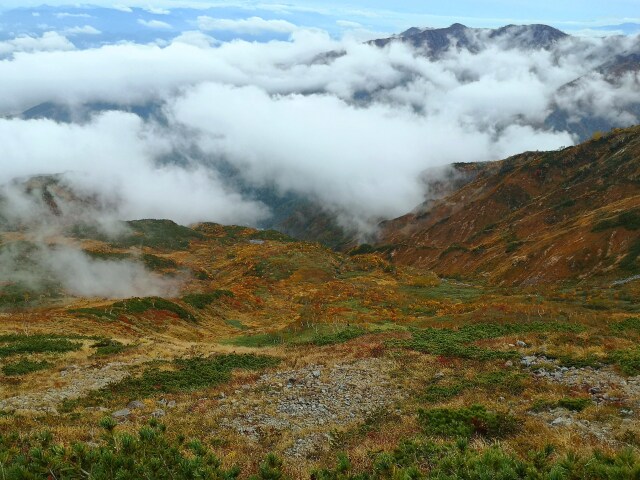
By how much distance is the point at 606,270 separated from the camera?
95062mm

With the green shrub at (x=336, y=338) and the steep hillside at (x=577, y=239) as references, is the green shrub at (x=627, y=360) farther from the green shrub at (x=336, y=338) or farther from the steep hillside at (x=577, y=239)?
the steep hillside at (x=577, y=239)

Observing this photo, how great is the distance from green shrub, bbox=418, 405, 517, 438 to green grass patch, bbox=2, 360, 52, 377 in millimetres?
27779

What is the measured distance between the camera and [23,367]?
30.6m

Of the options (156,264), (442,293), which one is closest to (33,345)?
(442,293)

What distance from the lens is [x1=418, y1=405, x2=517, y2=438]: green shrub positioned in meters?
15.5

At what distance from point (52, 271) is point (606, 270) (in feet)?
472

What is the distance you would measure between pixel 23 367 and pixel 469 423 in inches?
1201

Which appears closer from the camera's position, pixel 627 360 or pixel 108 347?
pixel 627 360

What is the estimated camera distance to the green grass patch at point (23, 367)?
96.9 feet

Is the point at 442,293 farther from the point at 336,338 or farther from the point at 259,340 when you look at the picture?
the point at 336,338

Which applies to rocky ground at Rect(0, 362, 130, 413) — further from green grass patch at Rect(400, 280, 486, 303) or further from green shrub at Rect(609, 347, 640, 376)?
green grass patch at Rect(400, 280, 486, 303)

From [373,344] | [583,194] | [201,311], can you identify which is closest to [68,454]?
[373,344]

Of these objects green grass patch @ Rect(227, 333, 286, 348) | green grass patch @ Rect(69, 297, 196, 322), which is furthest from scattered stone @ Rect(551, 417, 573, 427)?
green grass patch @ Rect(69, 297, 196, 322)

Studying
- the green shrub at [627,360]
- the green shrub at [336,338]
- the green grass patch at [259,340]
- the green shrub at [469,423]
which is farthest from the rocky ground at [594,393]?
the green grass patch at [259,340]
